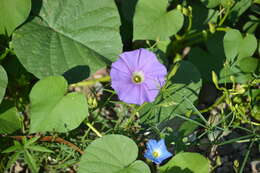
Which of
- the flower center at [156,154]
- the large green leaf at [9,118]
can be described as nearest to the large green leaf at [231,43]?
the flower center at [156,154]

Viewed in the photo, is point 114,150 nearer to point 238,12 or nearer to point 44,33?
point 44,33

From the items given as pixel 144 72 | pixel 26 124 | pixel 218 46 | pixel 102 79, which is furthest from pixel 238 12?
pixel 26 124

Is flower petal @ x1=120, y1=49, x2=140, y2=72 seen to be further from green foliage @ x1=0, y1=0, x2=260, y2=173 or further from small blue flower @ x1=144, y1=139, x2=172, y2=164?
small blue flower @ x1=144, y1=139, x2=172, y2=164

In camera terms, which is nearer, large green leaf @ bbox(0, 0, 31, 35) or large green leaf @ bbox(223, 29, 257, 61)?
large green leaf @ bbox(0, 0, 31, 35)

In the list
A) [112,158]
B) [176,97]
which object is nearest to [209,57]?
[176,97]

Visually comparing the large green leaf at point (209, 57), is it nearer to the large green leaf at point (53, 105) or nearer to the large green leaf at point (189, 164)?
the large green leaf at point (189, 164)

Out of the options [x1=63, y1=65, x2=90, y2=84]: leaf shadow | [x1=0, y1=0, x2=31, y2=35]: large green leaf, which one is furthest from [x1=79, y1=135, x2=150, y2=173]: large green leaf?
[x1=0, y1=0, x2=31, y2=35]: large green leaf

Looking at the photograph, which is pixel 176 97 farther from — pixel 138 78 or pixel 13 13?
pixel 13 13
